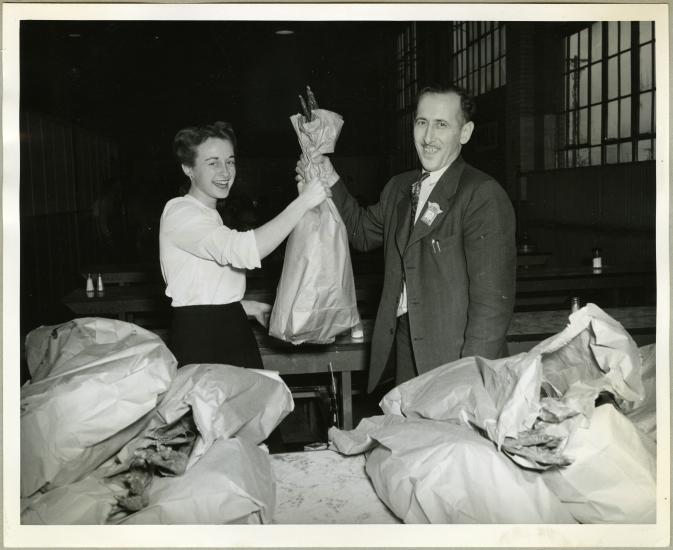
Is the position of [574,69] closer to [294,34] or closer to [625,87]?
[625,87]

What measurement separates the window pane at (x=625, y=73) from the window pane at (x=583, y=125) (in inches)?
32.6

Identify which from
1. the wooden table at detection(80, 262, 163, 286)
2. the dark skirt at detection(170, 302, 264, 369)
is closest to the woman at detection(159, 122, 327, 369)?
the dark skirt at detection(170, 302, 264, 369)

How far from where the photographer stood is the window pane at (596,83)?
8094 millimetres

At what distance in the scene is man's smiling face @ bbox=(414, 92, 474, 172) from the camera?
2066 millimetres

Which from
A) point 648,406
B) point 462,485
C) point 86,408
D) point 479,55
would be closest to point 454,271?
point 648,406

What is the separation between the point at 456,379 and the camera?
4.84 ft

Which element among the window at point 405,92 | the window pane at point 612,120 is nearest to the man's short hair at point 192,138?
the window pane at point 612,120

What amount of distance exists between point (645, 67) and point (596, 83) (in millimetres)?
1130

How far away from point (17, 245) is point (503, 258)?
1.33 meters

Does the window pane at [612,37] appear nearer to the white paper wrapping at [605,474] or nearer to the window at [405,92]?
the window at [405,92]

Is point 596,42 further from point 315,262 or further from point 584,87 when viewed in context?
point 315,262

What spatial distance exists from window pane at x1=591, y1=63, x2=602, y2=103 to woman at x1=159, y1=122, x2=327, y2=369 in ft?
23.2

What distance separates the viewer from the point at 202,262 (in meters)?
2.14

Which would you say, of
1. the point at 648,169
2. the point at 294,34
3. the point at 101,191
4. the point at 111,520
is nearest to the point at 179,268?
the point at 111,520
